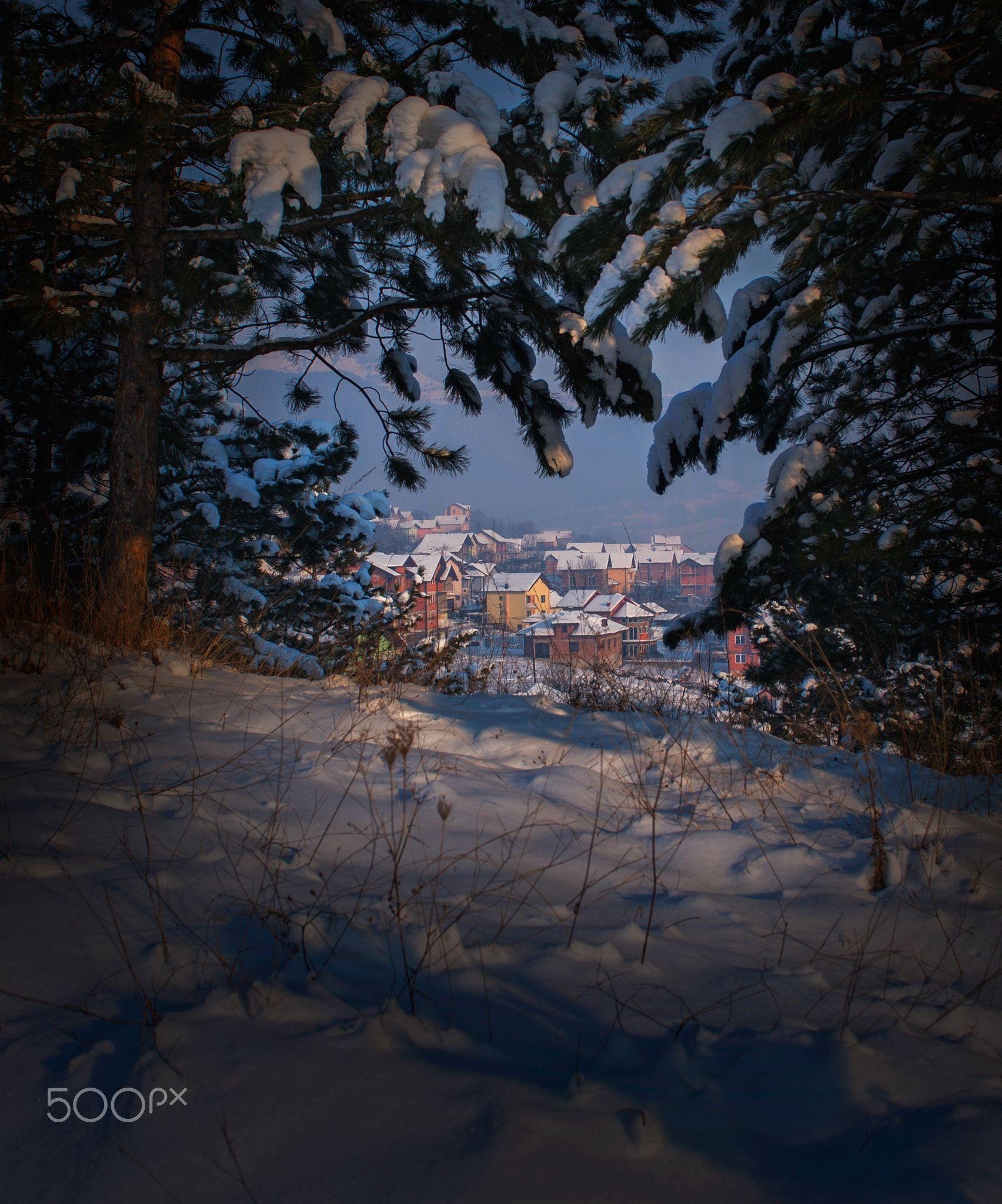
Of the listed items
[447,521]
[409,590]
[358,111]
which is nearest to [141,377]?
[358,111]

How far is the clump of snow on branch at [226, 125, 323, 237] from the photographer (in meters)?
3.67

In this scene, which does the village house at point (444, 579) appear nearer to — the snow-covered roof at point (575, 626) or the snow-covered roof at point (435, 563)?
the snow-covered roof at point (435, 563)

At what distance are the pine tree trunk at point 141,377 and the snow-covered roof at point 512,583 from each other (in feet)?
13.9

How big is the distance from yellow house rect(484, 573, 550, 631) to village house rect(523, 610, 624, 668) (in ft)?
0.92

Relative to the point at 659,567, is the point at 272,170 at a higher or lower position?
higher

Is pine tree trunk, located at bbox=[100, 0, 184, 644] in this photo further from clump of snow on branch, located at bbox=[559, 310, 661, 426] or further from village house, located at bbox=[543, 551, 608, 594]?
village house, located at bbox=[543, 551, 608, 594]

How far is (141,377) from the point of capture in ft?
16.2

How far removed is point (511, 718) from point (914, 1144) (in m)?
2.86

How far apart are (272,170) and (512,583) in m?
5.97

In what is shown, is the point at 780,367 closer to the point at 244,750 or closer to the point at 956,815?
the point at 956,815

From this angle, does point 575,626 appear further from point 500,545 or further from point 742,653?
point 500,545

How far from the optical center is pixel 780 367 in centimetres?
417

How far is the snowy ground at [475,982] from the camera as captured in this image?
0.90 meters

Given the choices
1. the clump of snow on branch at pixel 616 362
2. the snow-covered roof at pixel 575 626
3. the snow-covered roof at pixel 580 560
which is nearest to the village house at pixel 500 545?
the snow-covered roof at pixel 580 560
